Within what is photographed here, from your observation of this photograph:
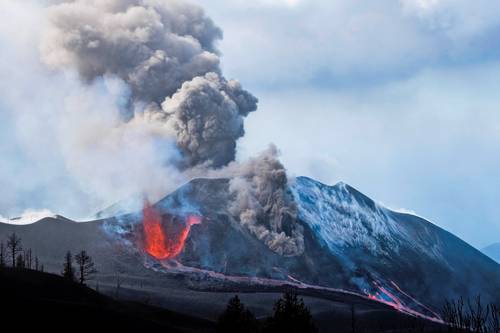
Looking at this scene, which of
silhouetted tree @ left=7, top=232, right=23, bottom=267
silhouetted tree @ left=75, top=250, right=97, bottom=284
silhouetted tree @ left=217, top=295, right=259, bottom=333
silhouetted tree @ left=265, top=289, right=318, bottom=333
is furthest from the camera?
silhouetted tree @ left=7, top=232, right=23, bottom=267

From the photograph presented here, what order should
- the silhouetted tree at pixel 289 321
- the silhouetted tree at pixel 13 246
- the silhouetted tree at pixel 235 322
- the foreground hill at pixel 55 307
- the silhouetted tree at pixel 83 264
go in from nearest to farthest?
the silhouetted tree at pixel 289 321, the foreground hill at pixel 55 307, the silhouetted tree at pixel 235 322, the silhouetted tree at pixel 83 264, the silhouetted tree at pixel 13 246

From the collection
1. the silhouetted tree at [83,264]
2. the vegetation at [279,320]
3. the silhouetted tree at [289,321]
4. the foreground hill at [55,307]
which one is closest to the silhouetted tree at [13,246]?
the silhouetted tree at [83,264]

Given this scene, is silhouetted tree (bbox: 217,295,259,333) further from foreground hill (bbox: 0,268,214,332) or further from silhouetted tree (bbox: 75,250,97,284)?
silhouetted tree (bbox: 75,250,97,284)

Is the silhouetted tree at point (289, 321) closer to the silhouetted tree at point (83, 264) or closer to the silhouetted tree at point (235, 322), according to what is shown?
the silhouetted tree at point (235, 322)

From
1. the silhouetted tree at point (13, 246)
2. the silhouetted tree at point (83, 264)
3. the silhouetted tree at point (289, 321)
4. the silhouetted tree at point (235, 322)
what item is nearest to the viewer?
the silhouetted tree at point (289, 321)

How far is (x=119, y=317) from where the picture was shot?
298 ft

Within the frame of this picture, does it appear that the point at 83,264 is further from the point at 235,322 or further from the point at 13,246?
the point at 235,322

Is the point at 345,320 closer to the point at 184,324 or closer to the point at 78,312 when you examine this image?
the point at 184,324

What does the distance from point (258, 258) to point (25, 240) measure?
2498 inches

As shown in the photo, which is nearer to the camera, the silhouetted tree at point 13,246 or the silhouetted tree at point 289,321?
the silhouetted tree at point 289,321

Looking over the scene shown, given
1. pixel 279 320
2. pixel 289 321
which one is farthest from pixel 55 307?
pixel 289 321

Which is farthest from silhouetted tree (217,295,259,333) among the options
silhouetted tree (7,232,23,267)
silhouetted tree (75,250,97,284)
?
silhouetted tree (7,232,23,267)

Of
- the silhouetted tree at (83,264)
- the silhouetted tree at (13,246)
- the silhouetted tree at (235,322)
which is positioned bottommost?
the silhouetted tree at (235,322)

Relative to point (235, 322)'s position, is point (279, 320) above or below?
above
